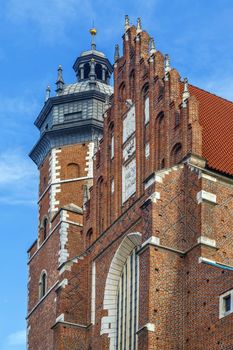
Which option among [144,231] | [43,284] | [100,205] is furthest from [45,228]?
[144,231]

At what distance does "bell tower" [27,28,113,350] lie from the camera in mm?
39344

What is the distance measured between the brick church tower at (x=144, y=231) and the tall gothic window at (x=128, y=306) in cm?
4

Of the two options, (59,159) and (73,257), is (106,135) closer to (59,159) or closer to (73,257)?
(73,257)

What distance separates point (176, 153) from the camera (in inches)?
1297

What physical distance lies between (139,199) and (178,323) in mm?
5162

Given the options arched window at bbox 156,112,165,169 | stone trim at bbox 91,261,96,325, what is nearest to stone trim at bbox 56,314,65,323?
stone trim at bbox 91,261,96,325

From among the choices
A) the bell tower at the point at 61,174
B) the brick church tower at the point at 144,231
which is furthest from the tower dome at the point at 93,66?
the brick church tower at the point at 144,231

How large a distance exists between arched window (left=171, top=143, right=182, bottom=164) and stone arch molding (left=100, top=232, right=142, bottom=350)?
8.71ft

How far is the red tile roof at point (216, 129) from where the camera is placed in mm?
32938

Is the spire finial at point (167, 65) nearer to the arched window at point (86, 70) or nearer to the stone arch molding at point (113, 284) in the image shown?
the stone arch molding at point (113, 284)

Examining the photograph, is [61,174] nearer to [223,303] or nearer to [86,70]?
[86,70]

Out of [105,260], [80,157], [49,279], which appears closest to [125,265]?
[105,260]

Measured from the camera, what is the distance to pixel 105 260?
115 feet

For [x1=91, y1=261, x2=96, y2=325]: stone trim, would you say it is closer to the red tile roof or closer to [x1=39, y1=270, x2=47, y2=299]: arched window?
[x1=39, y1=270, x2=47, y2=299]: arched window
